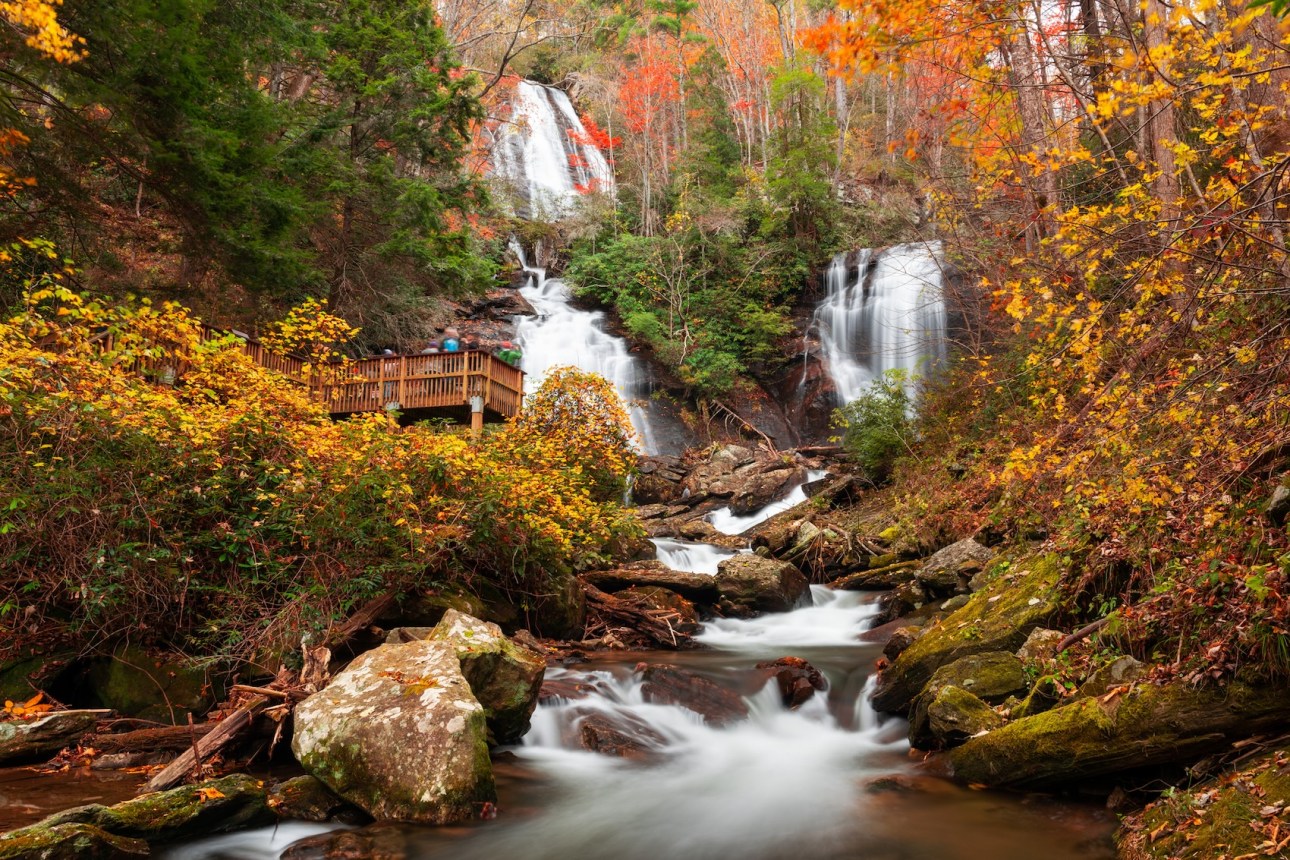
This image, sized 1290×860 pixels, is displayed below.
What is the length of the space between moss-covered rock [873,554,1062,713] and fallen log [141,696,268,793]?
512 centimetres

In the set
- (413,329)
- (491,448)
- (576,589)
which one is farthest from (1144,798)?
(413,329)

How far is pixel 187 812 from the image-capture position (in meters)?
4.14

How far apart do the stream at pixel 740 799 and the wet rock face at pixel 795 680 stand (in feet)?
0.30

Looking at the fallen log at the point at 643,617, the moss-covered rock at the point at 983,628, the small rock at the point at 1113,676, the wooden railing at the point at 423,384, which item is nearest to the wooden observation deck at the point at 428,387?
the wooden railing at the point at 423,384

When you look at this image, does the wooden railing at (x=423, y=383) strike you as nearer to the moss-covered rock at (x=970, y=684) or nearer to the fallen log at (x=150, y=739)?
the fallen log at (x=150, y=739)

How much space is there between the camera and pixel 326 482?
22.7 ft

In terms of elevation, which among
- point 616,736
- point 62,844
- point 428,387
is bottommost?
point 616,736

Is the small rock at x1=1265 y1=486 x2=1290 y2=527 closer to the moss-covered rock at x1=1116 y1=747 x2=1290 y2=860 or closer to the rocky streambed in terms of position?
the rocky streambed

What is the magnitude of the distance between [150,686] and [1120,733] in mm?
6766

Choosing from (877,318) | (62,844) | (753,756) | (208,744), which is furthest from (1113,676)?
(877,318)

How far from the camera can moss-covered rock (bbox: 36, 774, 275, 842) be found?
12.8 feet

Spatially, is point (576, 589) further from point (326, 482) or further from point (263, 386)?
point (263, 386)

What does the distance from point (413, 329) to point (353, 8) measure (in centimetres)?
762

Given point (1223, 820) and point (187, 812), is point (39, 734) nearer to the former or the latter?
point (187, 812)
